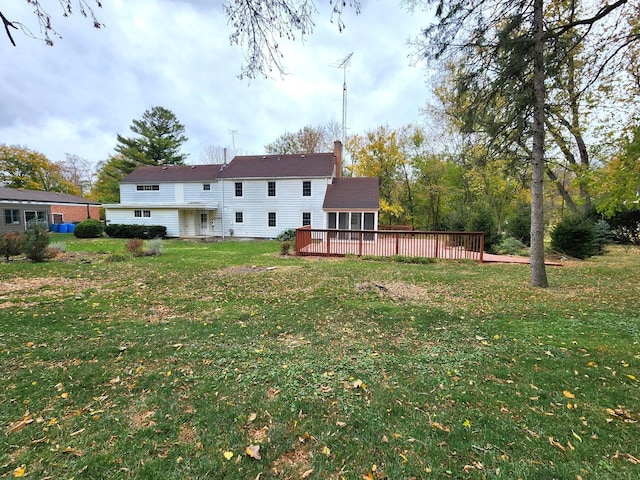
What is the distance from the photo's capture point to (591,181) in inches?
261

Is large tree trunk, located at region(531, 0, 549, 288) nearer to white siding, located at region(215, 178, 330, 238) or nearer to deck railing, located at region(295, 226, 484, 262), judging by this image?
deck railing, located at region(295, 226, 484, 262)

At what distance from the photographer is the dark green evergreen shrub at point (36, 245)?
9633mm

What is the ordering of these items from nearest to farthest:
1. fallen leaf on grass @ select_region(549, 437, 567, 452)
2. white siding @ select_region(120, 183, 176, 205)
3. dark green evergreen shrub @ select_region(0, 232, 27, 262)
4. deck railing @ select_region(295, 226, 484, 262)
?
fallen leaf on grass @ select_region(549, 437, 567, 452) < dark green evergreen shrub @ select_region(0, 232, 27, 262) < deck railing @ select_region(295, 226, 484, 262) < white siding @ select_region(120, 183, 176, 205)

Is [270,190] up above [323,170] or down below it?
below

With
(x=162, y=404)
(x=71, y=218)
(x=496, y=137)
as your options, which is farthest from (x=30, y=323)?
(x=71, y=218)

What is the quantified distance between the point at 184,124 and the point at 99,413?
39826 mm

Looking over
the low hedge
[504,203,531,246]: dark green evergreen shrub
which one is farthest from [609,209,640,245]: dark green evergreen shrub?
the low hedge

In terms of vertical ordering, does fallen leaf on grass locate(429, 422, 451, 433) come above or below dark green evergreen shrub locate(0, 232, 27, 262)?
below

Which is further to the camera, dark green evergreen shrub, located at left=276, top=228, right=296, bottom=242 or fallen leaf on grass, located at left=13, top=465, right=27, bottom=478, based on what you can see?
dark green evergreen shrub, located at left=276, top=228, right=296, bottom=242

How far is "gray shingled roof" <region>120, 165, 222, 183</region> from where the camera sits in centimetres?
2292

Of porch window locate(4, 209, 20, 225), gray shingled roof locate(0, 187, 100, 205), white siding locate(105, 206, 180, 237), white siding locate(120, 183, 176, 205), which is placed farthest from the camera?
white siding locate(120, 183, 176, 205)

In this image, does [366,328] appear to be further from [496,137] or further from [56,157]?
[56,157]

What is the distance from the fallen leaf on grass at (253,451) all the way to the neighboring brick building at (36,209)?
23.5 m

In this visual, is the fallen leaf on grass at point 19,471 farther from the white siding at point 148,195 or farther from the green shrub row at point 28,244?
the white siding at point 148,195
